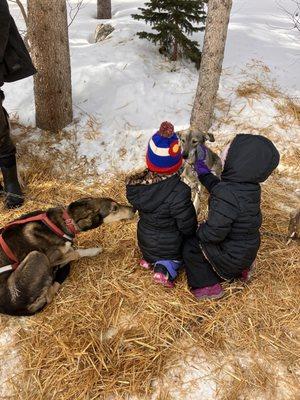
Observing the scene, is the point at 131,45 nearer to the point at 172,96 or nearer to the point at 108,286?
the point at 172,96

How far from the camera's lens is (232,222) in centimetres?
326

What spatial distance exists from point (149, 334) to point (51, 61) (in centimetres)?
406

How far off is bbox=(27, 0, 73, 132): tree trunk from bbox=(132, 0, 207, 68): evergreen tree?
1.85 meters

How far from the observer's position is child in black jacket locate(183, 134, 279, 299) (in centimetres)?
305

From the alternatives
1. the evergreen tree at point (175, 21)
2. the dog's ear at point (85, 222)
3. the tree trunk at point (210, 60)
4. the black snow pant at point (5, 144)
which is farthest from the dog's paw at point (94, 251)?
the evergreen tree at point (175, 21)

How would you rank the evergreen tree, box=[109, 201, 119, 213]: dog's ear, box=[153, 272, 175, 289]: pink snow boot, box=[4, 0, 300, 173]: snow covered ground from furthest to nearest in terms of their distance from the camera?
the evergreen tree, box=[4, 0, 300, 173]: snow covered ground, box=[109, 201, 119, 213]: dog's ear, box=[153, 272, 175, 289]: pink snow boot

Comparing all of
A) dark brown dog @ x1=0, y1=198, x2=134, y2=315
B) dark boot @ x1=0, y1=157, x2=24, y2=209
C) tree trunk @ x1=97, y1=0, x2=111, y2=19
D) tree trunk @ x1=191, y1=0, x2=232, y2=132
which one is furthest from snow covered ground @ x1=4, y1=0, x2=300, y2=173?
tree trunk @ x1=97, y1=0, x2=111, y2=19

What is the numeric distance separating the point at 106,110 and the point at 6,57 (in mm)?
2225

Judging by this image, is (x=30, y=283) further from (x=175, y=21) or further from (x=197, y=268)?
(x=175, y=21)

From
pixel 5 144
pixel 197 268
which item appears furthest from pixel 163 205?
pixel 5 144

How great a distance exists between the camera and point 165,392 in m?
2.97

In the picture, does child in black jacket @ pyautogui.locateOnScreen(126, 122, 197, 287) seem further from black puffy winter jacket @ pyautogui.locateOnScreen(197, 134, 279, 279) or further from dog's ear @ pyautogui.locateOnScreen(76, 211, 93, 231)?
dog's ear @ pyautogui.locateOnScreen(76, 211, 93, 231)

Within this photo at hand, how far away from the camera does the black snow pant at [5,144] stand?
449 cm

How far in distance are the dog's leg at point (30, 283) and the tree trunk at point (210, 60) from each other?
2.99 metres
